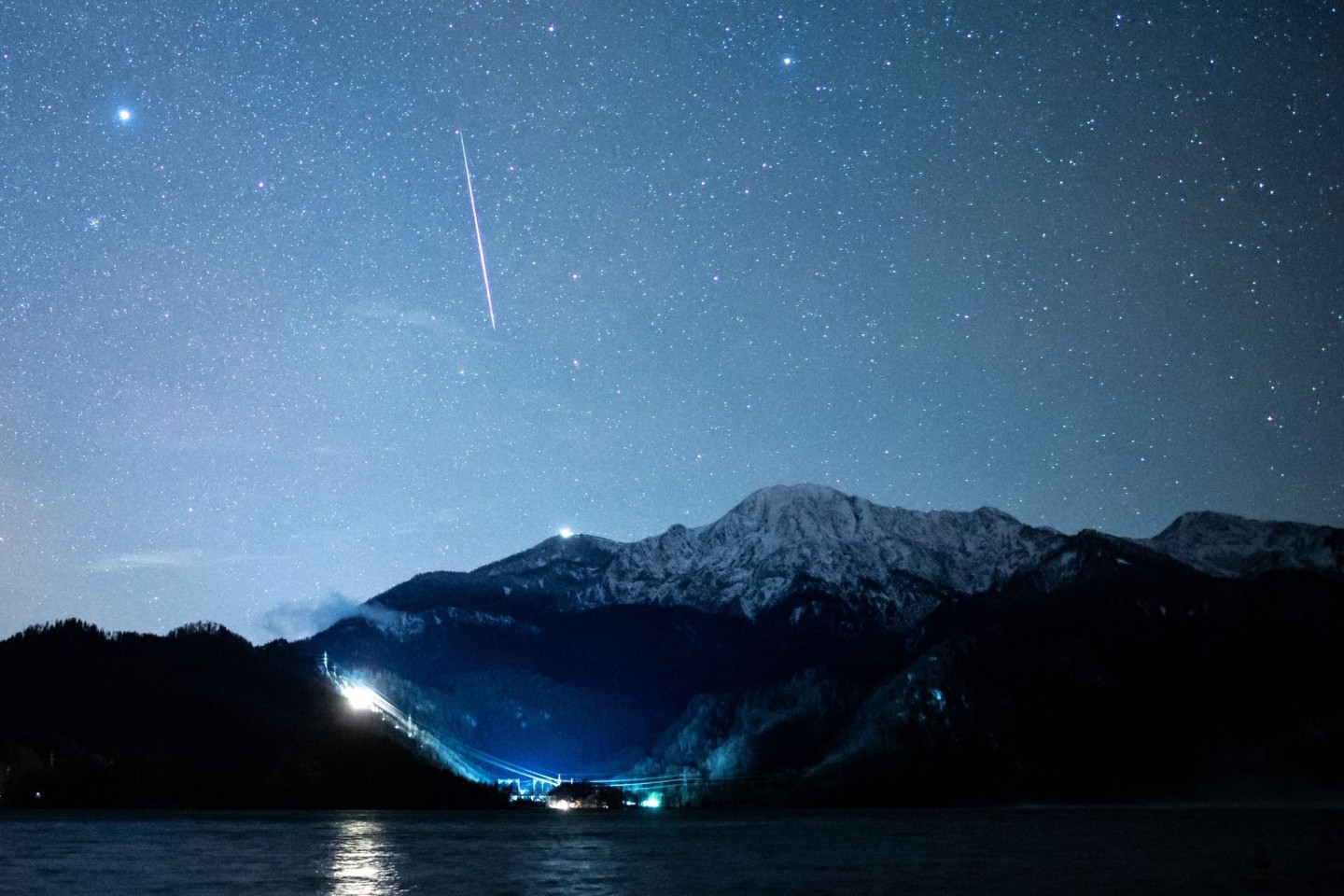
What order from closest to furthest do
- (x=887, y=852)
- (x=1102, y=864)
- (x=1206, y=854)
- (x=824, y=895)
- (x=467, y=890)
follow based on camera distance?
1. (x=824, y=895)
2. (x=467, y=890)
3. (x=1102, y=864)
4. (x=1206, y=854)
5. (x=887, y=852)

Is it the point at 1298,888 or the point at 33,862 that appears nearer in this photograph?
the point at 1298,888

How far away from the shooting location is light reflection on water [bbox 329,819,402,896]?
9243cm

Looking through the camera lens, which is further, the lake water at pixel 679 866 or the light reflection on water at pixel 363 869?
the lake water at pixel 679 866

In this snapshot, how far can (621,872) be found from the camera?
125 meters

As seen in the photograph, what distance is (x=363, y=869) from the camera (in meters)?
119

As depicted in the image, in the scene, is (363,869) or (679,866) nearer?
(363,869)

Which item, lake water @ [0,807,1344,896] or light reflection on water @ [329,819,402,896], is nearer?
light reflection on water @ [329,819,402,896]

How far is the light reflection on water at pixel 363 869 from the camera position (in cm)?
9243

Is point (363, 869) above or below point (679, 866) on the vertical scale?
above

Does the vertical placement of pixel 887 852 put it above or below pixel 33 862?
below

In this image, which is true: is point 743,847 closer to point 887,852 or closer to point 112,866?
point 887,852

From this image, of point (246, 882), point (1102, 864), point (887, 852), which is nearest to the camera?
point (246, 882)

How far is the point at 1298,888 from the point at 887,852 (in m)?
67.3

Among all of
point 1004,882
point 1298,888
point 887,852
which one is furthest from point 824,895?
point 887,852
